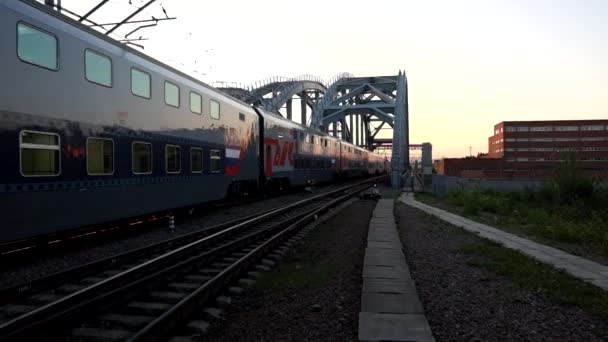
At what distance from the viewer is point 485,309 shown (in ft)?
19.5

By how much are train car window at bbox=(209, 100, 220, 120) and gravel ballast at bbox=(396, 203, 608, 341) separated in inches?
317

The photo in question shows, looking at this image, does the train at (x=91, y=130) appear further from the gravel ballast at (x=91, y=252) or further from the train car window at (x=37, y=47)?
the gravel ballast at (x=91, y=252)

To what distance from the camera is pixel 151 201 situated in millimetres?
11039

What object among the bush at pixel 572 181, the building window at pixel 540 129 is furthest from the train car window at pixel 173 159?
the building window at pixel 540 129

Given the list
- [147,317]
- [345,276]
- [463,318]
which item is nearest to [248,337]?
[147,317]

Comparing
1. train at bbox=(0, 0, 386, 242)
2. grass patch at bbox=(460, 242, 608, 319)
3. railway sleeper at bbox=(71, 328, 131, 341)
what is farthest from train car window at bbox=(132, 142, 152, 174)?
grass patch at bbox=(460, 242, 608, 319)

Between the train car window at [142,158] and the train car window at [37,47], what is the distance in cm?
276

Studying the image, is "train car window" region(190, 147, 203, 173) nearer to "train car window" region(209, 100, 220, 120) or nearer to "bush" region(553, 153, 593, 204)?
"train car window" region(209, 100, 220, 120)

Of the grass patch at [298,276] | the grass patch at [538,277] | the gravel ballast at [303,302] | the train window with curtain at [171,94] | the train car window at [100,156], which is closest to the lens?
the gravel ballast at [303,302]

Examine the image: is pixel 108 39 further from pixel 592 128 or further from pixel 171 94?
pixel 592 128

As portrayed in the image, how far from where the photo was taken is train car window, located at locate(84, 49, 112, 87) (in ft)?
29.4

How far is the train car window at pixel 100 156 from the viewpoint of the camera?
29.1 feet

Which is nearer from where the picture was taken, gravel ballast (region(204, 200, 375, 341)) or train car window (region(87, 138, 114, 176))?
gravel ballast (region(204, 200, 375, 341))

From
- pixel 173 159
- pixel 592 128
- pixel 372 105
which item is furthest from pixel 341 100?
pixel 173 159
